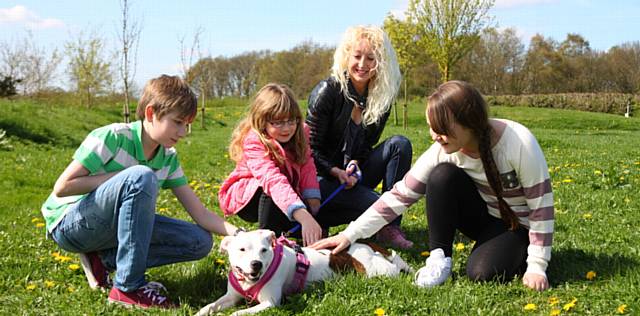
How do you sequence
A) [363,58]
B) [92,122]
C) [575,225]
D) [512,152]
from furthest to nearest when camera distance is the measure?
[92,122] < [575,225] < [363,58] < [512,152]

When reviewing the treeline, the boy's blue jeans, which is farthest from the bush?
the boy's blue jeans

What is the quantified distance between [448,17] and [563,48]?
40045 millimetres

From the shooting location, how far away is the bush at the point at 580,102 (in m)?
42.9

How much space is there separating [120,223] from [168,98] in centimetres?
77

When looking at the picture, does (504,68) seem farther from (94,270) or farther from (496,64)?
(94,270)

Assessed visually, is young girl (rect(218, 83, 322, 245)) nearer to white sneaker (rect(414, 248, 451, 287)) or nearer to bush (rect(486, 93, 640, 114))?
white sneaker (rect(414, 248, 451, 287))

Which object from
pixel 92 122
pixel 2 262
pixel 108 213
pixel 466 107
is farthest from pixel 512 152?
pixel 92 122

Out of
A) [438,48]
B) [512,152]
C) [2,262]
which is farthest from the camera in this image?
[438,48]

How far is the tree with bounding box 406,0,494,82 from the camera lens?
29.9 m

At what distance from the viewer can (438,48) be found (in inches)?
1179

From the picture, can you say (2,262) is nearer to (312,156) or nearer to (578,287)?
(312,156)

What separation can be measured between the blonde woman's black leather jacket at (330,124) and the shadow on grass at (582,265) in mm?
1855

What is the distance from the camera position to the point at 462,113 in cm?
350

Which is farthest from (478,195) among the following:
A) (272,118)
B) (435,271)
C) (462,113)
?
(272,118)
